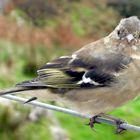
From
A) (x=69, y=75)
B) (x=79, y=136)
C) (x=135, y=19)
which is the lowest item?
(x=79, y=136)

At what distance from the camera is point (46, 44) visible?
648 inches

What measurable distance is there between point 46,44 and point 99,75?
1295cm

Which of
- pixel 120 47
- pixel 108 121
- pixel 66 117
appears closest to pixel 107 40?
pixel 120 47

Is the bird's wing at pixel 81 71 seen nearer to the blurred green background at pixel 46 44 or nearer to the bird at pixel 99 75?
the bird at pixel 99 75

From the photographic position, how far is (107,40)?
365cm

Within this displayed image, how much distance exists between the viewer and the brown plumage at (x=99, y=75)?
3.48 meters

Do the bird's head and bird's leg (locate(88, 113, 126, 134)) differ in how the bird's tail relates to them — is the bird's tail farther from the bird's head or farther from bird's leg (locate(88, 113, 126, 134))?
the bird's head

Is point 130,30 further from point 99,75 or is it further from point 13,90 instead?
point 13,90

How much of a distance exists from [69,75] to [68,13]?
19153mm

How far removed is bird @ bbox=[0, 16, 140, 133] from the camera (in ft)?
11.4

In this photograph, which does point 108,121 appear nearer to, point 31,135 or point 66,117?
point 31,135

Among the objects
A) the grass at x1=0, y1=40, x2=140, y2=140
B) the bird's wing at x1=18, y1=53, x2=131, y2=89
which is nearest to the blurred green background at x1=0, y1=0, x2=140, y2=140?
the grass at x1=0, y1=40, x2=140, y2=140

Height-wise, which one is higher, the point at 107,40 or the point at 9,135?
the point at 107,40

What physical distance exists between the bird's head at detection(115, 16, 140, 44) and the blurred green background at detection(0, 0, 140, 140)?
270 cm
